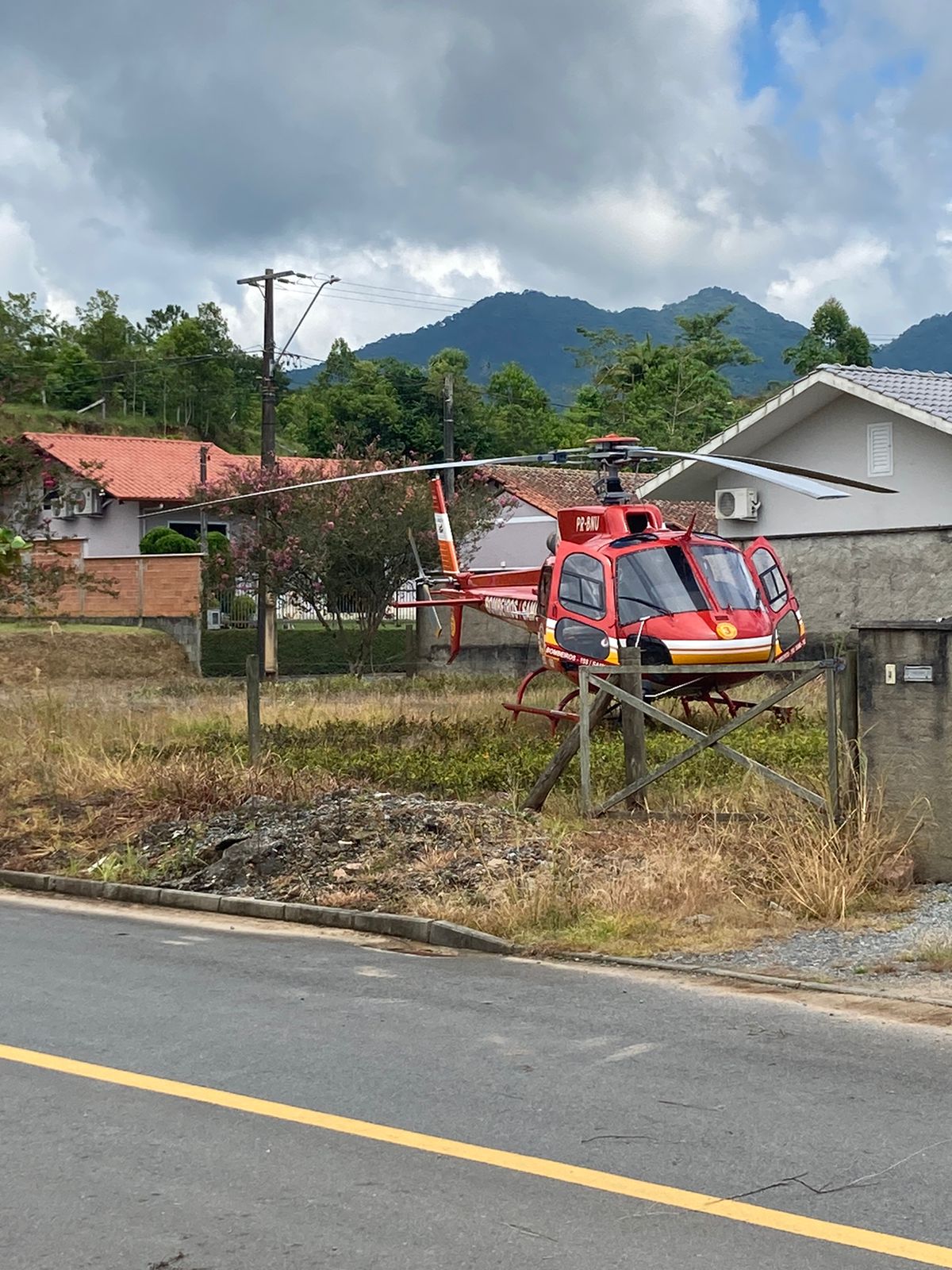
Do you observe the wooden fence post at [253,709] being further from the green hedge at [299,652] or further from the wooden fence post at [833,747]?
the green hedge at [299,652]

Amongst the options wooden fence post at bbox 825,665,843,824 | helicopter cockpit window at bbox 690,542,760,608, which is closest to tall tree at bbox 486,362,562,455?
helicopter cockpit window at bbox 690,542,760,608

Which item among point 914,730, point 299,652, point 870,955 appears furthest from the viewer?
point 299,652

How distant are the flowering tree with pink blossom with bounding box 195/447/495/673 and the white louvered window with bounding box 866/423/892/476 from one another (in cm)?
989

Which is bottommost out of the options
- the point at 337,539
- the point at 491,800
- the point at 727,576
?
the point at 491,800

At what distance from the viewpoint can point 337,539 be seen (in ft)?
112

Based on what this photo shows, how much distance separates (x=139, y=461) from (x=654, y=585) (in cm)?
4691

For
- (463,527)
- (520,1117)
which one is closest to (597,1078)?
(520,1117)

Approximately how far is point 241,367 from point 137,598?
5707 centimetres

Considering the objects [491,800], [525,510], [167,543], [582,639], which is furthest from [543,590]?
[167,543]

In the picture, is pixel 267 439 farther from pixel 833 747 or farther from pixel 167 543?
pixel 833 747

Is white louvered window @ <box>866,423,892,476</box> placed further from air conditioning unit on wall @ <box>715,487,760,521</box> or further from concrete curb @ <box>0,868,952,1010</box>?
concrete curb @ <box>0,868,952,1010</box>

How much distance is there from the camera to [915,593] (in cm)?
2536

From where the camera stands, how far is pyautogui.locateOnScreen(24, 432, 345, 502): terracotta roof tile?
58188mm

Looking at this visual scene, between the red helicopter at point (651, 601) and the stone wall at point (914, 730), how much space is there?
231 inches
